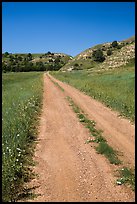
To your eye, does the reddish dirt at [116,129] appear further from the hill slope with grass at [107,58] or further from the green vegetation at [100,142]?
the hill slope with grass at [107,58]

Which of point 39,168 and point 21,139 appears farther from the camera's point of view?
point 21,139

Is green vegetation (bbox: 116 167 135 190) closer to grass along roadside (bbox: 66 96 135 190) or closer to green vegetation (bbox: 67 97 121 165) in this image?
grass along roadside (bbox: 66 96 135 190)

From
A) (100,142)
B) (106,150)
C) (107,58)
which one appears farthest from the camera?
(107,58)

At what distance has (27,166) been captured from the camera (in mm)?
10406

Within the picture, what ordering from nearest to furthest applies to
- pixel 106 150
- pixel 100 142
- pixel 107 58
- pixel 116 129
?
pixel 106 150
pixel 100 142
pixel 116 129
pixel 107 58

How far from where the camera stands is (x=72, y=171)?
9.92m

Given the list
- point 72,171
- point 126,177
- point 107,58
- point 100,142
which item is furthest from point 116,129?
point 107,58

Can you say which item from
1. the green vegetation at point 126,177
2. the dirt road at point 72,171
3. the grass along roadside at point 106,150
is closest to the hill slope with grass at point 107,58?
the grass along roadside at point 106,150

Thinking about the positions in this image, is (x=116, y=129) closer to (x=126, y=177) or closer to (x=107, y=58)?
(x=126, y=177)

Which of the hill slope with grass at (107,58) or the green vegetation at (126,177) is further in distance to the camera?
the hill slope with grass at (107,58)

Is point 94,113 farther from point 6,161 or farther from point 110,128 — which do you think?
point 6,161

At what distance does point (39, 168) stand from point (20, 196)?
220 cm

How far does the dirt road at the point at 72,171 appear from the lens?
8279 millimetres

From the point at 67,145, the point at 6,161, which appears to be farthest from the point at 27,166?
the point at 67,145
